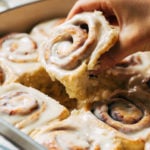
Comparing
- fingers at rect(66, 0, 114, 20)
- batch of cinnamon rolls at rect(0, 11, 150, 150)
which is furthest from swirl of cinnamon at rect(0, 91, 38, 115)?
fingers at rect(66, 0, 114, 20)

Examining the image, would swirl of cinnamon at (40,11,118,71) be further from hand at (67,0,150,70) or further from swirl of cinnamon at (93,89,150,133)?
swirl of cinnamon at (93,89,150,133)

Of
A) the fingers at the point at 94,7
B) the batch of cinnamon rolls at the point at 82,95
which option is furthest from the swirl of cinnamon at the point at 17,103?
the fingers at the point at 94,7

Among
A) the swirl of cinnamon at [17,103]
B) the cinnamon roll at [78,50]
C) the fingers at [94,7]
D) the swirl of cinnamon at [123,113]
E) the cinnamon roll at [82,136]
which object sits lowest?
the swirl of cinnamon at [123,113]

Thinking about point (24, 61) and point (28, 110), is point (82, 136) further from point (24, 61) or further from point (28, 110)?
point (24, 61)

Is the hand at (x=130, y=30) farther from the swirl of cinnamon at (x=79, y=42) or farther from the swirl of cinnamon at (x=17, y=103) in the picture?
the swirl of cinnamon at (x=17, y=103)

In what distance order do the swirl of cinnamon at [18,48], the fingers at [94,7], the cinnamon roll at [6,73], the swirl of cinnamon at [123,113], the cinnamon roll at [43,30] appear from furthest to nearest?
the cinnamon roll at [43,30] < the swirl of cinnamon at [18,48] < the cinnamon roll at [6,73] < the fingers at [94,7] < the swirl of cinnamon at [123,113]

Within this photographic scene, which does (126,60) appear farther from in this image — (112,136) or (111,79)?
(112,136)

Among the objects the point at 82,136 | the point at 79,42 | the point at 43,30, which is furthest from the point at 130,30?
the point at 43,30

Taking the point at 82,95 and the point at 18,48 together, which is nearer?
the point at 82,95
